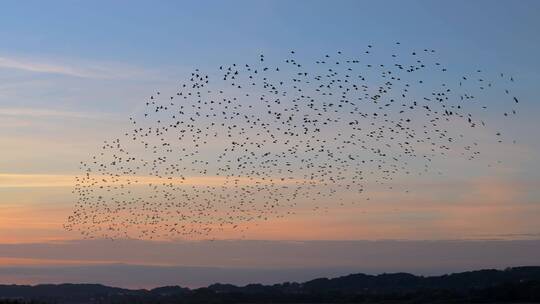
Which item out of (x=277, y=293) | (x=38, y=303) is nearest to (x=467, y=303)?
(x=277, y=293)

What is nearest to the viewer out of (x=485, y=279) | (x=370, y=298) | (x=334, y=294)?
(x=370, y=298)

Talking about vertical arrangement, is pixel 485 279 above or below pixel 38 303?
above

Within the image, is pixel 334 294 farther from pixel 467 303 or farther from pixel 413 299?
pixel 467 303

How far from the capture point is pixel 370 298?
478 ft

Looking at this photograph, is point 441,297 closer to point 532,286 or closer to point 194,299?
point 532,286

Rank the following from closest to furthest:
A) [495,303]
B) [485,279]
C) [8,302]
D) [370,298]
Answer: [8,302], [495,303], [370,298], [485,279]

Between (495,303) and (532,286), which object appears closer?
(495,303)

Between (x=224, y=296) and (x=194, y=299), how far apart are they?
20.4 feet

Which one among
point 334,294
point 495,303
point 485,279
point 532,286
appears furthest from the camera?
point 485,279

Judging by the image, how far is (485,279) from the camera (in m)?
188

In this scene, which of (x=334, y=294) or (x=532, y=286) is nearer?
(x=532, y=286)

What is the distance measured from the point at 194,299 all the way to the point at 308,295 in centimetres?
1978

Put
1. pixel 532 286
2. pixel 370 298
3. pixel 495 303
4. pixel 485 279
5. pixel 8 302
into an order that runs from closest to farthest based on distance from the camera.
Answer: pixel 8 302
pixel 495 303
pixel 532 286
pixel 370 298
pixel 485 279

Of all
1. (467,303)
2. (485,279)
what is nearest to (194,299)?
(467,303)
